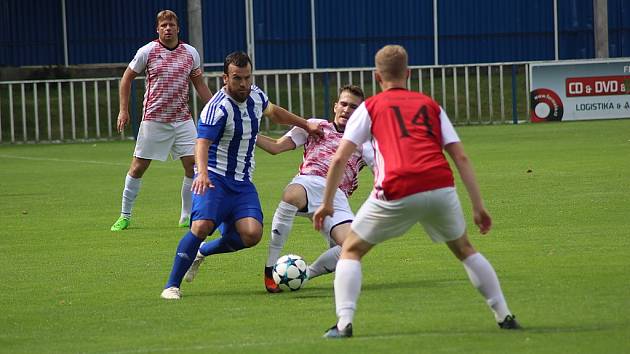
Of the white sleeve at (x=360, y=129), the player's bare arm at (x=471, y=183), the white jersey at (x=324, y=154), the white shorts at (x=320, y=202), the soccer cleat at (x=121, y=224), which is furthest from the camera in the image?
the soccer cleat at (x=121, y=224)

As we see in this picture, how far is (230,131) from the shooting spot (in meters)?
9.44

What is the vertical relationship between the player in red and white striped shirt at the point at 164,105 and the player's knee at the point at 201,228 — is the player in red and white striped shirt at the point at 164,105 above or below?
above

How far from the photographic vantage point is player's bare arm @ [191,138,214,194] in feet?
28.9

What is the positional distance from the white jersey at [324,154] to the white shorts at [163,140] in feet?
13.8

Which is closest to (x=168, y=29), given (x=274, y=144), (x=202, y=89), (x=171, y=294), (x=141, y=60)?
(x=141, y=60)

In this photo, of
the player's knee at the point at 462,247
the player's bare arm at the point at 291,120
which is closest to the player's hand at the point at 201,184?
the player's bare arm at the point at 291,120

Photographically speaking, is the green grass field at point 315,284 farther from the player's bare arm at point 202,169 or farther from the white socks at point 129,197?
the player's bare arm at point 202,169

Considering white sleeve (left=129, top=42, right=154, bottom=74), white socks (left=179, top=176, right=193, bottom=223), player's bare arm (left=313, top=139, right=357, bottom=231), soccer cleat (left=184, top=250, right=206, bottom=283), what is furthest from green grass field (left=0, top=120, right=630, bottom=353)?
white sleeve (left=129, top=42, right=154, bottom=74)

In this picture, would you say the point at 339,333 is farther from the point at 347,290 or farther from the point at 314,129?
the point at 314,129

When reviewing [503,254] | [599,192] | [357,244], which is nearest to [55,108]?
[599,192]

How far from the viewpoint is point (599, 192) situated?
1517 cm

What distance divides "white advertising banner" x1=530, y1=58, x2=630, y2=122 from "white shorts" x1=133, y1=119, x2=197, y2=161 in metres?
16.1

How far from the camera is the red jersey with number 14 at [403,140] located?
23.5 feet

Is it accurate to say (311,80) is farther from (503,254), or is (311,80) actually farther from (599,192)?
(503,254)
